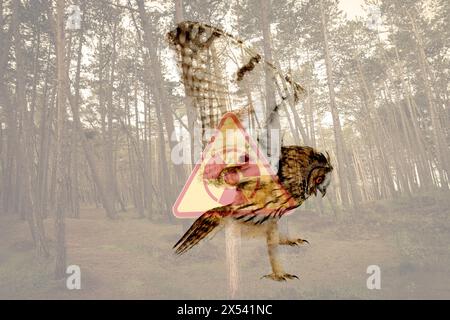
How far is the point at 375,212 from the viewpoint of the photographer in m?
20.0

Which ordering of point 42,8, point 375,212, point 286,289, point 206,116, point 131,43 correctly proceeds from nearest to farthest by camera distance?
point 206,116, point 286,289, point 42,8, point 375,212, point 131,43

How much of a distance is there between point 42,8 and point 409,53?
927 inches

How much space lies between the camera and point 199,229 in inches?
27.7

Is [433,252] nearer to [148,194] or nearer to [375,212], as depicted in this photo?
[375,212]

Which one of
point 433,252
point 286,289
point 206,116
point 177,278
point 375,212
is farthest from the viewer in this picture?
point 375,212

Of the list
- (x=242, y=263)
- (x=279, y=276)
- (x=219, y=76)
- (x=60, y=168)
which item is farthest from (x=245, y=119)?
(x=60, y=168)

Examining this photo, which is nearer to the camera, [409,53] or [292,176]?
[292,176]

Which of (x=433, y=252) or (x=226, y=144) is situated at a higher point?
(x=226, y=144)

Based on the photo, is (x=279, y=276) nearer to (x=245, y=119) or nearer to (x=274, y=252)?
(x=274, y=252)

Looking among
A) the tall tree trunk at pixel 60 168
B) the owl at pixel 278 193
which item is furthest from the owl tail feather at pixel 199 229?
the tall tree trunk at pixel 60 168

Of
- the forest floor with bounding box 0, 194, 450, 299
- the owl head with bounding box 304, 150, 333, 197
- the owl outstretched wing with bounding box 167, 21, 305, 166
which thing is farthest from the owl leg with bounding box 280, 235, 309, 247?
the forest floor with bounding box 0, 194, 450, 299

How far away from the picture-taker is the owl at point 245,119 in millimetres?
798

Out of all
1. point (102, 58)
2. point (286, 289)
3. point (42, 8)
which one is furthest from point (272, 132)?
point (102, 58)

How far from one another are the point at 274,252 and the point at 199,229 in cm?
28
